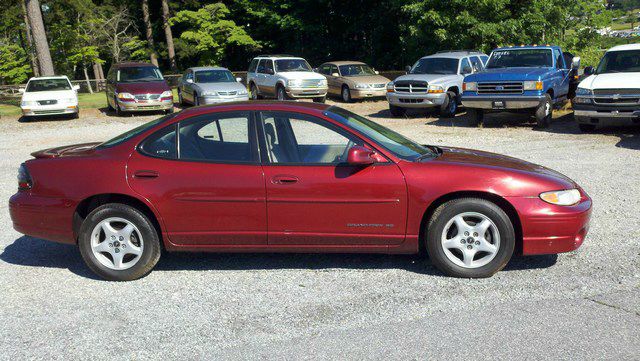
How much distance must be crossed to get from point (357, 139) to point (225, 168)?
1122mm

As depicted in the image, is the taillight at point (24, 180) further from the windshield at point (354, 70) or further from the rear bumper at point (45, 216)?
the windshield at point (354, 70)

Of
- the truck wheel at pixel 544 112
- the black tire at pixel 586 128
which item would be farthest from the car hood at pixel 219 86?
the black tire at pixel 586 128

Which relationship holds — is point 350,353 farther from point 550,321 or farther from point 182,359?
point 550,321

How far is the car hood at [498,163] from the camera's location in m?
5.25

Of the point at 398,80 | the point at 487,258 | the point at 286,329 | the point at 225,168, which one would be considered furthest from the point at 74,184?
the point at 398,80

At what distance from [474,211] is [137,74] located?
19350mm

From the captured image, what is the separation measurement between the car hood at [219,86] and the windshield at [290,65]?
8.39ft

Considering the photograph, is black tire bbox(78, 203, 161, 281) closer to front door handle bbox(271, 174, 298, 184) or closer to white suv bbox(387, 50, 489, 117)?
front door handle bbox(271, 174, 298, 184)

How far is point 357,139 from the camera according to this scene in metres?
5.24

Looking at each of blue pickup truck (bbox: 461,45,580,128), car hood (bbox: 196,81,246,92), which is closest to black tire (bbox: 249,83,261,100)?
car hood (bbox: 196,81,246,92)

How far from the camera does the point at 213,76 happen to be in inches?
916

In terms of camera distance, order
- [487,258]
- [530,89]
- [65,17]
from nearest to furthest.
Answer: [487,258]
[530,89]
[65,17]

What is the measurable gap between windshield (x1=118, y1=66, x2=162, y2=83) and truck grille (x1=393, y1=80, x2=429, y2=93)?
8886 millimetres

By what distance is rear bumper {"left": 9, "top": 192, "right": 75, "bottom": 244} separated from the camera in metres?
5.39
